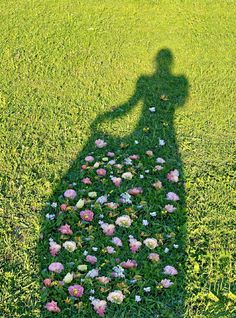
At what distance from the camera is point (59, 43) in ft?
20.3

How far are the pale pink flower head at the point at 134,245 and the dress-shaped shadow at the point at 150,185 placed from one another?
0.07 m

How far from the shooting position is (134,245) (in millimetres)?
3465

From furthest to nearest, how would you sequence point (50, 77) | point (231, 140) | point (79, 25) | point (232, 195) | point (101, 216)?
point (79, 25) < point (50, 77) < point (231, 140) < point (232, 195) < point (101, 216)

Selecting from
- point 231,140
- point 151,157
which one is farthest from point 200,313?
point 231,140

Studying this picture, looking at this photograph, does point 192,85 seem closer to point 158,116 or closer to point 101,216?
point 158,116

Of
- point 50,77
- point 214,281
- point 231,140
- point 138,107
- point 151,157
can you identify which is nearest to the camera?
point 214,281

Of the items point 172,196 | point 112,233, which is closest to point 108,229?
point 112,233

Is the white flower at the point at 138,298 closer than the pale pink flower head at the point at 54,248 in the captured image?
Yes

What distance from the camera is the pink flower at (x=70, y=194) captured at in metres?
3.85

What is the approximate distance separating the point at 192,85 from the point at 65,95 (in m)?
1.51

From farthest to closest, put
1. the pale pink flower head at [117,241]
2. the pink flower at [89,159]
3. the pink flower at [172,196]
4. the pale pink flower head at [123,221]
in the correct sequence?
the pink flower at [89,159] < the pink flower at [172,196] < the pale pink flower head at [123,221] < the pale pink flower head at [117,241]

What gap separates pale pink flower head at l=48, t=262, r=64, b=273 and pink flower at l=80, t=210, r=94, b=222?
0.49 m

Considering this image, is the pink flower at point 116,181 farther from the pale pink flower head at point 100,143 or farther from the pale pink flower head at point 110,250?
the pale pink flower head at point 110,250

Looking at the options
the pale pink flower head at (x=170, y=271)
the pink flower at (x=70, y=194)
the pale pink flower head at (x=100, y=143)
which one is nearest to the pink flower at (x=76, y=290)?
the pale pink flower head at (x=170, y=271)
